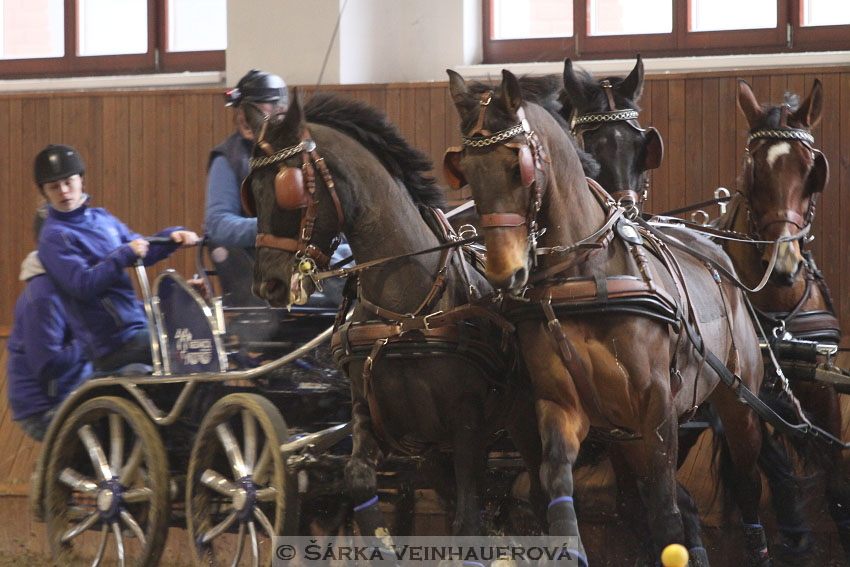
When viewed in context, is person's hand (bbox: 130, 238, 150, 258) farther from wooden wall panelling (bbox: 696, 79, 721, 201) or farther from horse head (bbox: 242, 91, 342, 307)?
wooden wall panelling (bbox: 696, 79, 721, 201)

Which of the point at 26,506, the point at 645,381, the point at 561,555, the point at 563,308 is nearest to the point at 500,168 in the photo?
the point at 563,308

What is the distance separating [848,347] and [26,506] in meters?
3.82

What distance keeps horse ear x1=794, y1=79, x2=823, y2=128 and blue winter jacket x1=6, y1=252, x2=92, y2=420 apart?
8.80 ft

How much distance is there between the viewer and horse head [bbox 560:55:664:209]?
3.41 metres

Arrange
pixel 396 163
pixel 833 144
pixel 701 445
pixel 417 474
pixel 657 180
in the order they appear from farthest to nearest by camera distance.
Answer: pixel 657 180
pixel 833 144
pixel 701 445
pixel 417 474
pixel 396 163

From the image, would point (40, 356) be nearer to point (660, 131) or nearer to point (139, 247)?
point (139, 247)

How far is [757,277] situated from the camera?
147 inches

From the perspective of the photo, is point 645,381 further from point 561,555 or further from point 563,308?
point 561,555

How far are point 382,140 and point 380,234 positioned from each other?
304 mm

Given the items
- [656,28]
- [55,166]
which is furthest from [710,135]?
[55,166]

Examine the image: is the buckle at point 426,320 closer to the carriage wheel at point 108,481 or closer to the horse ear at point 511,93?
the horse ear at point 511,93

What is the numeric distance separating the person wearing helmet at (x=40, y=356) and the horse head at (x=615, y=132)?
1971 mm

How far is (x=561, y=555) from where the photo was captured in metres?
2.48

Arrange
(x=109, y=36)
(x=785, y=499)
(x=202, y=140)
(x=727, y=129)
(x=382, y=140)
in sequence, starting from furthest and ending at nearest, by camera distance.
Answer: (x=109, y=36)
(x=202, y=140)
(x=727, y=129)
(x=785, y=499)
(x=382, y=140)
